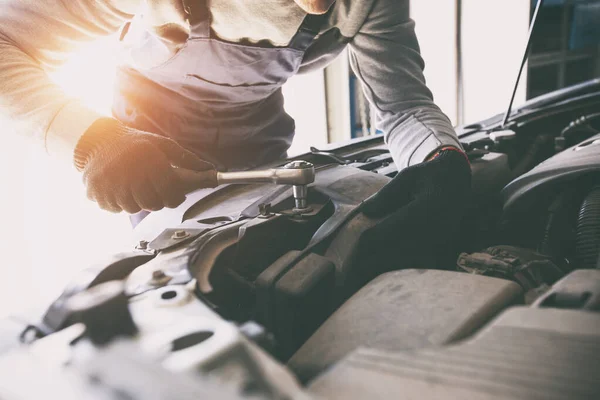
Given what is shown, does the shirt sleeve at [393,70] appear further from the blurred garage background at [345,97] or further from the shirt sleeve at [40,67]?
the blurred garage background at [345,97]

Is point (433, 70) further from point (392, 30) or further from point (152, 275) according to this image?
point (152, 275)

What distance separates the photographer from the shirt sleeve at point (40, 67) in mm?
1000

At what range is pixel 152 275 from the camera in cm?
60

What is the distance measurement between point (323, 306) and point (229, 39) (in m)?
0.80

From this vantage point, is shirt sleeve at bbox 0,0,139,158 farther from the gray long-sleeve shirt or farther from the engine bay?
the engine bay

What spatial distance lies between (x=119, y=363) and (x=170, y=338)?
0.05m

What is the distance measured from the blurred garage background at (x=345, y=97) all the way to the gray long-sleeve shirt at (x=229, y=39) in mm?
776

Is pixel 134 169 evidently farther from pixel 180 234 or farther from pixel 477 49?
pixel 477 49

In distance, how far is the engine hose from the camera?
86 cm

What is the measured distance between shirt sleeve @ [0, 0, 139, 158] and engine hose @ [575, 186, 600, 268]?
1.04 meters

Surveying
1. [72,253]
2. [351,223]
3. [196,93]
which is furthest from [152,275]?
[72,253]

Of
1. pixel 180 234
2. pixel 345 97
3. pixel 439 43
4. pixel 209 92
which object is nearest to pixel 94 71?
pixel 209 92

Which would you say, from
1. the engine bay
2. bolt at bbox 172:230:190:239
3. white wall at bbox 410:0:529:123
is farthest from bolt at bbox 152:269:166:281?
white wall at bbox 410:0:529:123

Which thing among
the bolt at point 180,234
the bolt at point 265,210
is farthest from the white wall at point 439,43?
the bolt at point 180,234
